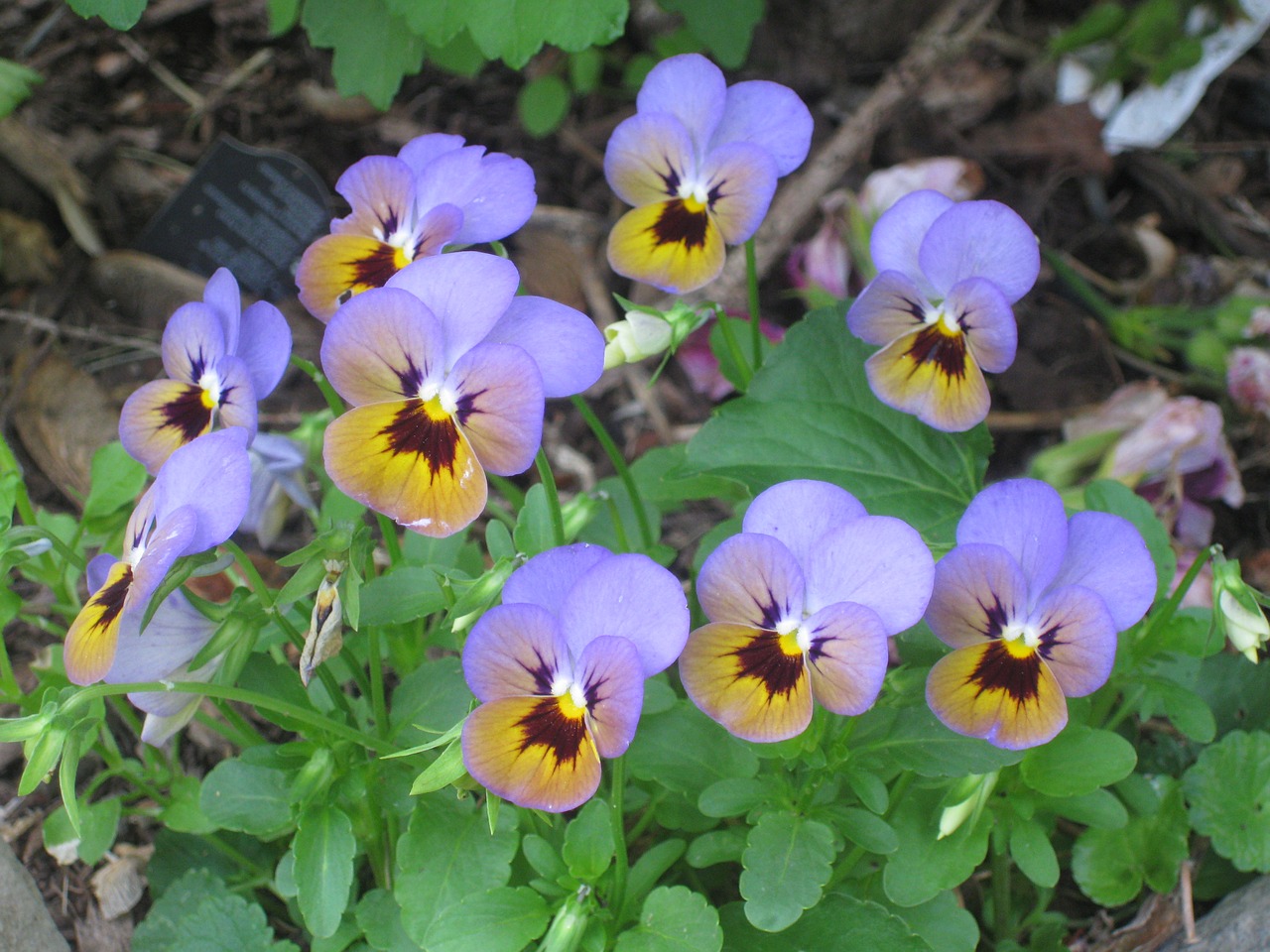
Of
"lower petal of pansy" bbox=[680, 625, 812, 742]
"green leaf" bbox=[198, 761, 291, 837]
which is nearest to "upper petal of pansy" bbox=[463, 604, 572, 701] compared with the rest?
"lower petal of pansy" bbox=[680, 625, 812, 742]

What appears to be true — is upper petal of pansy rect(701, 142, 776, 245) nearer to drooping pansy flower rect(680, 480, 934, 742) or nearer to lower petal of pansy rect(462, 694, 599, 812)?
drooping pansy flower rect(680, 480, 934, 742)

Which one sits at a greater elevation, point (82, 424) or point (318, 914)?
point (318, 914)

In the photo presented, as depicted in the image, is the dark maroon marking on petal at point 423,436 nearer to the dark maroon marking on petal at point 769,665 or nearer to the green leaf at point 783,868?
the dark maroon marking on petal at point 769,665

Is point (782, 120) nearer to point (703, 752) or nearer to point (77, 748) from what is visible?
point (703, 752)

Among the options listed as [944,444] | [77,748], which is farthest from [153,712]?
[944,444]

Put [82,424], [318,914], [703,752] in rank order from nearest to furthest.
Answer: [318,914] → [703,752] → [82,424]

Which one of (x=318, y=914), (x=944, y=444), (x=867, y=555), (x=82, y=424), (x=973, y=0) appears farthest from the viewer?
(x=973, y=0)
